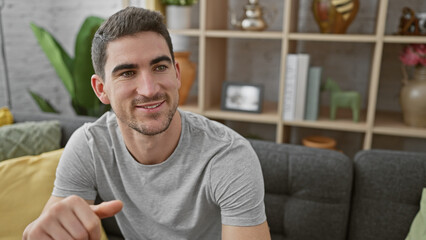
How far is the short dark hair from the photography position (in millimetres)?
1014

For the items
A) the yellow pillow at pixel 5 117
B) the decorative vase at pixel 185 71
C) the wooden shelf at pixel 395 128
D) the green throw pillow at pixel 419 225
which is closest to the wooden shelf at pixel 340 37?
the wooden shelf at pixel 395 128

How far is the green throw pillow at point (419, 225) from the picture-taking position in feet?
3.88

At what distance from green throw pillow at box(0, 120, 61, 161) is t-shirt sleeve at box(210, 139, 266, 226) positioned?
786 mm

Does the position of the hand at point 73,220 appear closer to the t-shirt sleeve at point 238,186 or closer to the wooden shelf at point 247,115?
the t-shirt sleeve at point 238,186

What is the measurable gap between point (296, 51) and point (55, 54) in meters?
1.42

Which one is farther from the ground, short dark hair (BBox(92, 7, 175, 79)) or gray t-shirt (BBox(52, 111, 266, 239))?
short dark hair (BBox(92, 7, 175, 79))

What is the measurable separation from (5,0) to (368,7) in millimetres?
2328

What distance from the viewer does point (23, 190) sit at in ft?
4.17

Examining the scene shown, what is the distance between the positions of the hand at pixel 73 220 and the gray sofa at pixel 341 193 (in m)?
0.84

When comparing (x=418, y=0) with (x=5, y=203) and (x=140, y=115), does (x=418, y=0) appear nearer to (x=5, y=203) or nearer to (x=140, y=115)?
(x=140, y=115)

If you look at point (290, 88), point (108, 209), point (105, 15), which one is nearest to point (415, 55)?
point (290, 88)

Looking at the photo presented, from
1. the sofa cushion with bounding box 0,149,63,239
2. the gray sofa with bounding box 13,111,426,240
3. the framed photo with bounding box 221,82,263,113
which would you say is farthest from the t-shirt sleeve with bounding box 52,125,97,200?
the framed photo with bounding box 221,82,263,113

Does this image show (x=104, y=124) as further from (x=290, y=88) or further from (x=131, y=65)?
(x=290, y=88)

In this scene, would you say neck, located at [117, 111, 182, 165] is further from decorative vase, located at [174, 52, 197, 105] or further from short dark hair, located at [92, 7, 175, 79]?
decorative vase, located at [174, 52, 197, 105]
